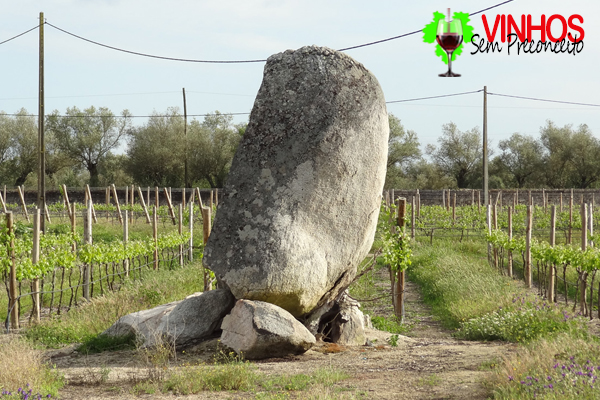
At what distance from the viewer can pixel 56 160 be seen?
5312 centimetres

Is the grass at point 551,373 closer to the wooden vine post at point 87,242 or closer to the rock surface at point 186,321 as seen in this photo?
the rock surface at point 186,321

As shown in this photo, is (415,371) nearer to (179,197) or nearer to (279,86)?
(279,86)

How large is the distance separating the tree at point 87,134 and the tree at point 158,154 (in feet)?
13.0

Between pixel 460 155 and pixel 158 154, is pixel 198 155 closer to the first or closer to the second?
pixel 158 154

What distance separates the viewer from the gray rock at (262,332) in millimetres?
7592

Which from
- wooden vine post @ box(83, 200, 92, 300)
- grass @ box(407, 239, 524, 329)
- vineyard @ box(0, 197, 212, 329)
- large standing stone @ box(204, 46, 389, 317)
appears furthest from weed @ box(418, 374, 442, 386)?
wooden vine post @ box(83, 200, 92, 300)

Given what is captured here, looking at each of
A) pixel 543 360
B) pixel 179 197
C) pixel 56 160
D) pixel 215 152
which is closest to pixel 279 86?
pixel 543 360

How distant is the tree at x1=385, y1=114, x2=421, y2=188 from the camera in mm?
56156

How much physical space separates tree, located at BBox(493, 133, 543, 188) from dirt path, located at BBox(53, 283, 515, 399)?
49426 mm

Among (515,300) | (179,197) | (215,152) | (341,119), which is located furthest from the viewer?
(215,152)

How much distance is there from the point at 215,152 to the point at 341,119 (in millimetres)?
42740

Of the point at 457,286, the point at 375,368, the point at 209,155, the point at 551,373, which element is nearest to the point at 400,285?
the point at 457,286

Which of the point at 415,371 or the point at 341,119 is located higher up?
the point at 341,119

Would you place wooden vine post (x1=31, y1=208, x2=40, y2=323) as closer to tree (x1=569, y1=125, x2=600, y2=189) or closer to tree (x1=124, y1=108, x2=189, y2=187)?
tree (x1=124, y1=108, x2=189, y2=187)
